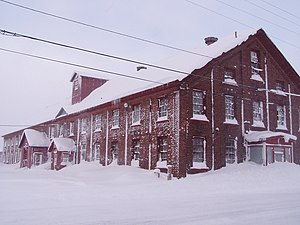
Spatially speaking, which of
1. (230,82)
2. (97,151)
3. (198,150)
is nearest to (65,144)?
(97,151)

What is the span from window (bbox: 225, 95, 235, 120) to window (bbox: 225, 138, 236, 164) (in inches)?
64.1

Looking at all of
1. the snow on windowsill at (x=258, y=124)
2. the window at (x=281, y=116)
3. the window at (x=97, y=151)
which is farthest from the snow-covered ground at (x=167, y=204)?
the window at (x=97, y=151)

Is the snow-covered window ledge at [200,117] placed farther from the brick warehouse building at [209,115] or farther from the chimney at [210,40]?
the chimney at [210,40]

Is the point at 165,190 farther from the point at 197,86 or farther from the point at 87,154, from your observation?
the point at 87,154

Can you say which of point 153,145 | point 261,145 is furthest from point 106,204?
point 261,145

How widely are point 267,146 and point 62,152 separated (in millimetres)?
19484

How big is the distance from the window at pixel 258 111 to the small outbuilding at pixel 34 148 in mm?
24756

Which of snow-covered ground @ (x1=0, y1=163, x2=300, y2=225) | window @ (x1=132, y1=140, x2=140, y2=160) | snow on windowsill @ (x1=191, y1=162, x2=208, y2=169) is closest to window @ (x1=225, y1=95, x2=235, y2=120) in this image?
snow on windowsill @ (x1=191, y1=162, x2=208, y2=169)

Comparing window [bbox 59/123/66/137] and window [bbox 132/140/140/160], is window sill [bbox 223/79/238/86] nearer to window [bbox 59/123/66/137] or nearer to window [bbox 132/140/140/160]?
window [bbox 132/140/140/160]

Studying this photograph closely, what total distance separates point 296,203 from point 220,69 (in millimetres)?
13546

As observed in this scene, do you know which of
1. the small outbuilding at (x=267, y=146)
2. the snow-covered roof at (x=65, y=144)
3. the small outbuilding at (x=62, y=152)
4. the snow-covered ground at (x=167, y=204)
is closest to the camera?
the snow-covered ground at (x=167, y=204)

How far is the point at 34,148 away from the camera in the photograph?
132 feet

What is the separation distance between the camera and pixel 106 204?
38.6ft

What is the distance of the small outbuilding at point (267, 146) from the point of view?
23.7 meters
